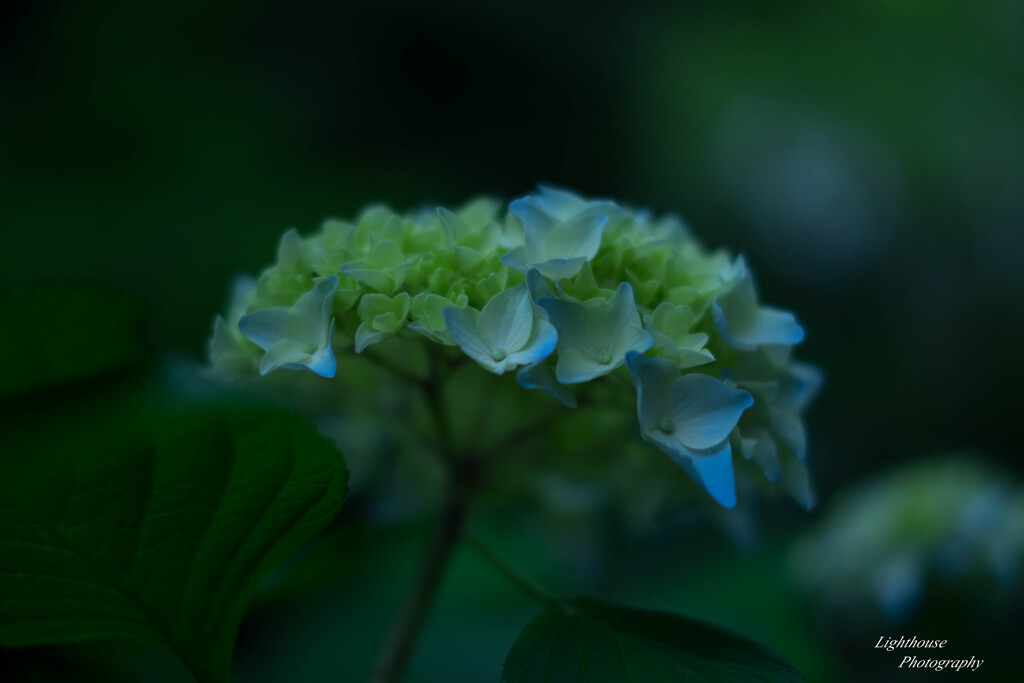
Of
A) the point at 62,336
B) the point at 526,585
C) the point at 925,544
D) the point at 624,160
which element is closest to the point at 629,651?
the point at 526,585

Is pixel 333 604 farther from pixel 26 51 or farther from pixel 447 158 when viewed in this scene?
pixel 26 51

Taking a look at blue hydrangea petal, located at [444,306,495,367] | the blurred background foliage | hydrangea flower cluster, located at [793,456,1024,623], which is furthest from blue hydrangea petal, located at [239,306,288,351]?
hydrangea flower cluster, located at [793,456,1024,623]

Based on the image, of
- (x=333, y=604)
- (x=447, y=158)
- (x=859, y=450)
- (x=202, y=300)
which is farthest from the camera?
(x=447, y=158)

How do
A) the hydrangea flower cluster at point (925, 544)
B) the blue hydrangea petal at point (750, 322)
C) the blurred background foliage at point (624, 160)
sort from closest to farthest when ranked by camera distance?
the blue hydrangea petal at point (750, 322) < the hydrangea flower cluster at point (925, 544) < the blurred background foliage at point (624, 160)

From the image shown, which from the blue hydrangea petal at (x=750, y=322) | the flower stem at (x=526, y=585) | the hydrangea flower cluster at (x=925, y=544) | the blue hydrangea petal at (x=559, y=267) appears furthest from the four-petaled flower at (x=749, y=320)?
the hydrangea flower cluster at (x=925, y=544)

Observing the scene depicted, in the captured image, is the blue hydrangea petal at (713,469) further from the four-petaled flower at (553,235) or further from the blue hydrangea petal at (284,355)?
the blue hydrangea petal at (284,355)

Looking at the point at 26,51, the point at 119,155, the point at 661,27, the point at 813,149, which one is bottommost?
the point at 119,155

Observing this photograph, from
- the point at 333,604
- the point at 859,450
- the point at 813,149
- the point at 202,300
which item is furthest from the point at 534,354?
the point at 813,149

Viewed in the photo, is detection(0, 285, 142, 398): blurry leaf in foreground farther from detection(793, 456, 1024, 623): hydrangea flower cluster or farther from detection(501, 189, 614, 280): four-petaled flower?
detection(793, 456, 1024, 623): hydrangea flower cluster

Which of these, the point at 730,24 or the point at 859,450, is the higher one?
the point at 730,24

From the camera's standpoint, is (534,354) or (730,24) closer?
(534,354)
